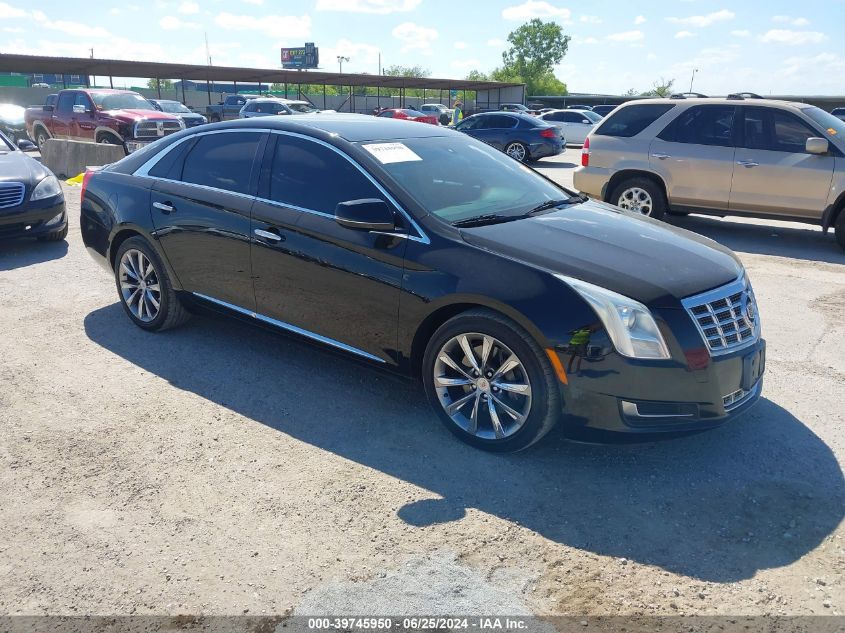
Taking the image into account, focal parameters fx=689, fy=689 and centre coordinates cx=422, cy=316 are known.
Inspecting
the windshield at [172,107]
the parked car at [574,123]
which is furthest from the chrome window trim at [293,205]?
the parked car at [574,123]

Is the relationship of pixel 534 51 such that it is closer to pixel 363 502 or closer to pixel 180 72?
pixel 180 72

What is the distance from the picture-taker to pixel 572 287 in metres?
3.33

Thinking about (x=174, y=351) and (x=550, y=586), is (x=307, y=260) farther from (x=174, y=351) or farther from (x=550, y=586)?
(x=550, y=586)

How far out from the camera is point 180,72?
35.7 m

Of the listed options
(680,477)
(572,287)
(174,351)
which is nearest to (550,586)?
(680,477)

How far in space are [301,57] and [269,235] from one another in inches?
4166

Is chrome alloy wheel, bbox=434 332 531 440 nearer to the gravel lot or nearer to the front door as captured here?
the gravel lot

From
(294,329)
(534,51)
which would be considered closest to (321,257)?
(294,329)

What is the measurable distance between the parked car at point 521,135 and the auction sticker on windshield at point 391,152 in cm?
1556

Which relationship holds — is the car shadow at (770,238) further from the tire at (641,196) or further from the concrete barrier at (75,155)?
the concrete barrier at (75,155)

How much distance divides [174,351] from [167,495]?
6.56ft

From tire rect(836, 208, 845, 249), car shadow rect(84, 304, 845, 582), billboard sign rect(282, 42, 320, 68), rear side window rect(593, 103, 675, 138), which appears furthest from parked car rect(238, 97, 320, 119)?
billboard sign rect(282, 42, 320, 68)

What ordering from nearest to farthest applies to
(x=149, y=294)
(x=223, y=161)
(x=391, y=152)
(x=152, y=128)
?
(x=391, y=152), (x=223, y=161), (x=149, y=294), (x=152, y=128)

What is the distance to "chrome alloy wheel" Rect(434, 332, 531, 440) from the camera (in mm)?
3518
